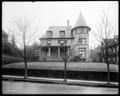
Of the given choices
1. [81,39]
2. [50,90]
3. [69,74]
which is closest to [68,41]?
[81,39]

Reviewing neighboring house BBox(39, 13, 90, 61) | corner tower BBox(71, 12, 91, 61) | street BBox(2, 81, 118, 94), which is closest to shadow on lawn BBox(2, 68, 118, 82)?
street BBox(2, 81, 118, 94)

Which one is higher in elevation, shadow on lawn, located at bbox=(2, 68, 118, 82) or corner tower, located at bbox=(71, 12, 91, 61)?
corner tower, located at bbox=(71, 12, 91, 61)

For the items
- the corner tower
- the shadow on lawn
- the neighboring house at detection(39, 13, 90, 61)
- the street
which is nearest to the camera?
the street

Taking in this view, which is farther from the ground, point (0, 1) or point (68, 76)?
point (0, 1)

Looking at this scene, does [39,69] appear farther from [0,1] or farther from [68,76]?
[0,1]

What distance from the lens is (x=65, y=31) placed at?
3059 cm

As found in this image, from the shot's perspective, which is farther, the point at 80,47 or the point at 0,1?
the point at 80,47

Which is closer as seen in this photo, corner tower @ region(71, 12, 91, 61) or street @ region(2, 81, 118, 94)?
street @ region(2, 81, 118, 94)

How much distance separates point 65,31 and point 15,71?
743 inches

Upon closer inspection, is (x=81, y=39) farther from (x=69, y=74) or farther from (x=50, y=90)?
(x=50, y=90)

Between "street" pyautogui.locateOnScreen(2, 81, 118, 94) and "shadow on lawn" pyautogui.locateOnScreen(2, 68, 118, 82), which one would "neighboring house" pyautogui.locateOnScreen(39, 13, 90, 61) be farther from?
"street" pyautogui.locateOnScreen(2, 81, 118, 94)

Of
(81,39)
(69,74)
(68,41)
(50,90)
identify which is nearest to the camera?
(50,90)

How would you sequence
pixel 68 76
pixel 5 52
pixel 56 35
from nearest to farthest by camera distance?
pixel 68 76 → pixel 5 52 → pixel 56 35

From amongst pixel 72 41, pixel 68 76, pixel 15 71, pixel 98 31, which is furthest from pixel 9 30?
pixel 72 41
